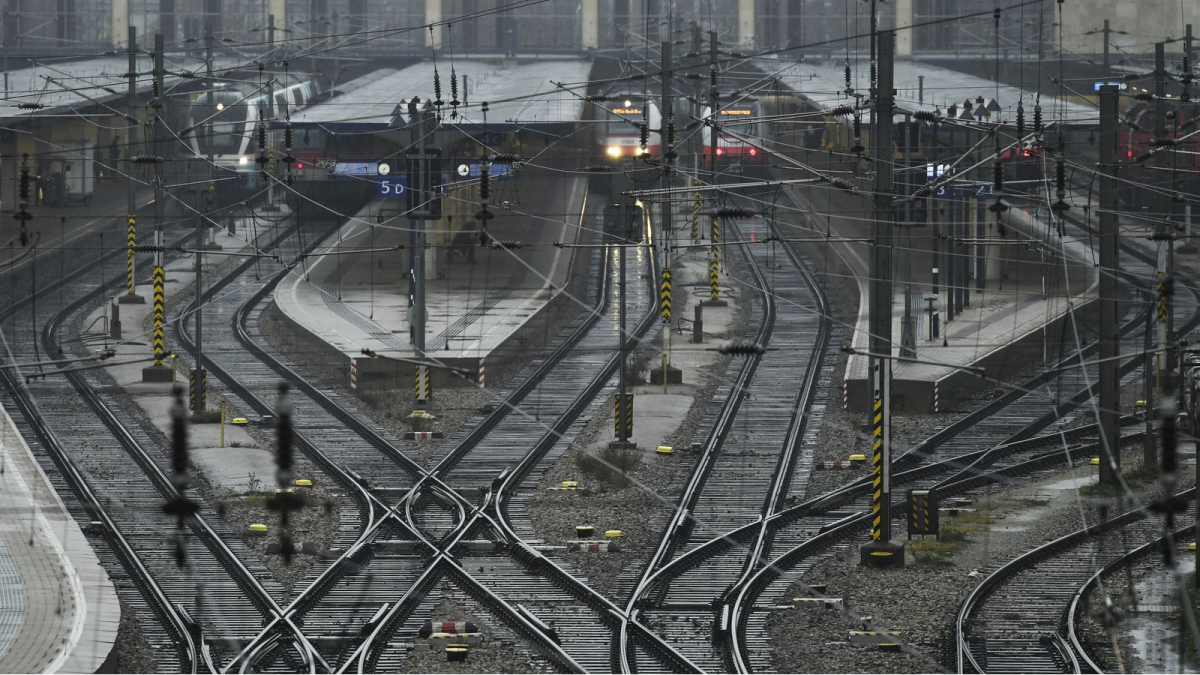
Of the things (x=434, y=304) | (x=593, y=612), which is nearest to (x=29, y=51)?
(x=434, y=304)

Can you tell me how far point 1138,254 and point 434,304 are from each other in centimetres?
1776

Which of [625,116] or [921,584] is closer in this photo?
[921,584]

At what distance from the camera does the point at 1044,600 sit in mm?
17734

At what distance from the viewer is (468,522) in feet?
68.0

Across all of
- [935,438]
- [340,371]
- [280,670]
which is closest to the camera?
[280,670]

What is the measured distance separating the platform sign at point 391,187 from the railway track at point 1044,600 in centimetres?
1610

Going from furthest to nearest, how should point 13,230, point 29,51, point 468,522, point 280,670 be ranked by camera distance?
point 29,51, point 13,230, point 468,522, point 280,670

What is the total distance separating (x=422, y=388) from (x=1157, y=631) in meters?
13.8

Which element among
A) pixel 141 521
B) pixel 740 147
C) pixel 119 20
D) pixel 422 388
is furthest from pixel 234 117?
pixel 141 521

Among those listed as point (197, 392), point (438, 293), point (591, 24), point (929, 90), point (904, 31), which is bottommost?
point (197, 392)

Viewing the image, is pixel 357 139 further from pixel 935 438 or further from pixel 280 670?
pixel 280 670

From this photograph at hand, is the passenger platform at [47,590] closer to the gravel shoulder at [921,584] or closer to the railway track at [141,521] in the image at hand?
the railway track at [141,521]

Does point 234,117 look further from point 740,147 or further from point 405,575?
point 405,575

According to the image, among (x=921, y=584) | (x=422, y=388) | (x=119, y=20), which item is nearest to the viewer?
(x=921, y=584)
